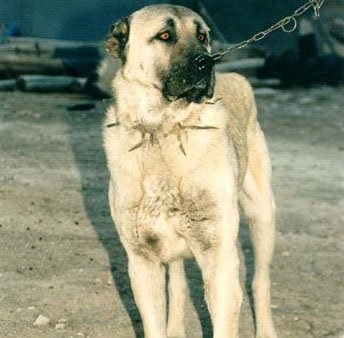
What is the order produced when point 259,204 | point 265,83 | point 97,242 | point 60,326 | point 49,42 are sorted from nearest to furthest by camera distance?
1. point 60,326
2. point 259,204
3. point 97,242
4. point 265,83
5. point 49,42

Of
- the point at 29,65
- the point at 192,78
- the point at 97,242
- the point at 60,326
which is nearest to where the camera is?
the point at 192,78

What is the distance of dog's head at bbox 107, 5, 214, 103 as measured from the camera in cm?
425

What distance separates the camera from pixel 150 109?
4375 mm

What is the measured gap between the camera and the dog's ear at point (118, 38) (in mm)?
4465

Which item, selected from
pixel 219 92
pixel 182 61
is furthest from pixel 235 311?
pixel 219 92

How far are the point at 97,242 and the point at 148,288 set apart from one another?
2.25m

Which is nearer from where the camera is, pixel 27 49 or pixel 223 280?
pixel 223 280

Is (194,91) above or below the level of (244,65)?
above

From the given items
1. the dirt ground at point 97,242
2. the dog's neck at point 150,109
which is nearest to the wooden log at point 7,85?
the dirt ground at point 97,242

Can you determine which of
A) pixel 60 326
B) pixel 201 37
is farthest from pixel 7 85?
pixel 201 37

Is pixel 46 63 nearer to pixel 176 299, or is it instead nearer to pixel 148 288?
pixel 176 299

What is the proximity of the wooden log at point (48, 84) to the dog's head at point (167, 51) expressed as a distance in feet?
36.1

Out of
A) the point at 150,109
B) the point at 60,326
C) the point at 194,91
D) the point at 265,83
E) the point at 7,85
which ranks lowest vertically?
the point at 265,83

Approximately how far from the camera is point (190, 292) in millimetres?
5527
